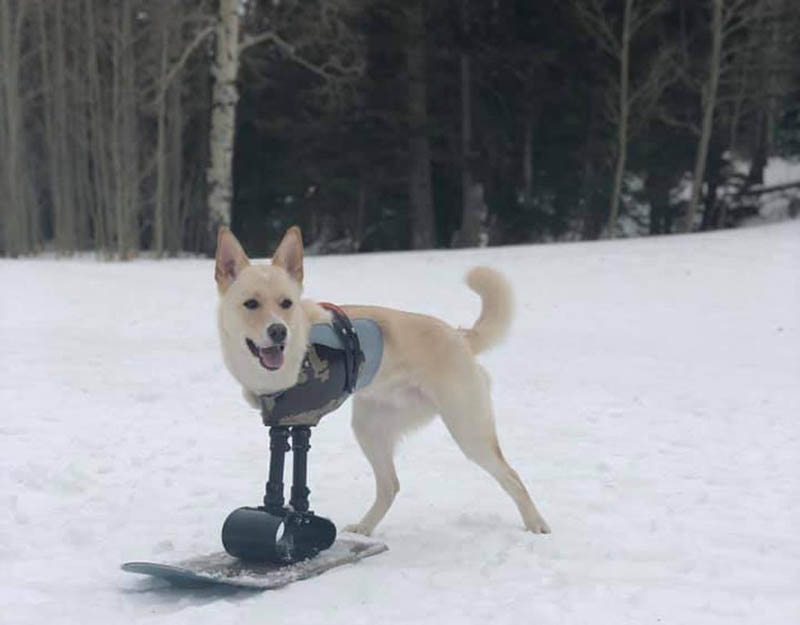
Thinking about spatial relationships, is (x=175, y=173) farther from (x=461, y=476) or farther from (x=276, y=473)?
(x=276, y=473)

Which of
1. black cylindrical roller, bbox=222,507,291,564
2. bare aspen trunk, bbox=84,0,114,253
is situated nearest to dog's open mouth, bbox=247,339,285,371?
black cylindrical roller, bbox=222,507,291,564

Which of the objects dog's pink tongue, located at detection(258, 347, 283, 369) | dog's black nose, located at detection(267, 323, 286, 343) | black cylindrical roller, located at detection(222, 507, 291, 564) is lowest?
black cylindrical roller, located at detection(222, 507, 291, 564)

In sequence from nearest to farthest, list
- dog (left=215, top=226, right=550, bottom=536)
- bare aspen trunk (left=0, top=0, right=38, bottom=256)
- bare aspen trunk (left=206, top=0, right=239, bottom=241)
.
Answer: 1. dog (left=215, top=226, right=550, bottom=536)
2. bare aspen trunk (left=206, top=0, right=239, bottom=241)
3. bare aspen trunk (left=0, top=0, right=38, bottom=256)

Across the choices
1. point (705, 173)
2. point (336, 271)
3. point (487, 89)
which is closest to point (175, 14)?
point (487, 89)

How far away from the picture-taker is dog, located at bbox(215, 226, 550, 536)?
12.1 ft

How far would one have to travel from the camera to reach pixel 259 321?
3.63 metres

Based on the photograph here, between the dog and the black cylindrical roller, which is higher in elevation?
the dog

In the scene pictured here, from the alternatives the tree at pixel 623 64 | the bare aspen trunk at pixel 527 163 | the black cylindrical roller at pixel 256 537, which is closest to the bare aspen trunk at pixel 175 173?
the bare aspen trunk at pixel 527 163

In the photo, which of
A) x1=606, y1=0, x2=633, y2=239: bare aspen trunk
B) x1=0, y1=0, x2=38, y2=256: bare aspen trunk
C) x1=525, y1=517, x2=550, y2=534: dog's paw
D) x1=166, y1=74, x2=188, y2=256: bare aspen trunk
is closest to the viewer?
x1=525, y1=517, x2=550, y2=534: dog's paw

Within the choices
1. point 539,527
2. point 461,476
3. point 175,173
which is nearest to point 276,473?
point 539,527

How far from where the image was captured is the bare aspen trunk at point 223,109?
16438 mm

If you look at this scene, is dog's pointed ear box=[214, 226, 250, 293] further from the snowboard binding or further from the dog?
the snowboard binding

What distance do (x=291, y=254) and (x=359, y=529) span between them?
1.30 m

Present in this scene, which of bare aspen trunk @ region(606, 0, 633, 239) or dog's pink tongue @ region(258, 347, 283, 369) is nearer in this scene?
dog's pink tongue @ region(258, 347, 283, 369)
